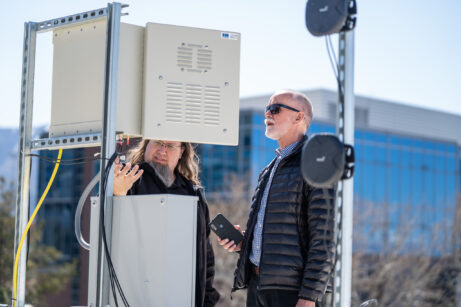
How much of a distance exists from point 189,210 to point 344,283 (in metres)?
0.79

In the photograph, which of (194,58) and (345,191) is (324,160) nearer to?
(345,191)

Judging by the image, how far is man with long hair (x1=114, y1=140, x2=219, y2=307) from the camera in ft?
12.4

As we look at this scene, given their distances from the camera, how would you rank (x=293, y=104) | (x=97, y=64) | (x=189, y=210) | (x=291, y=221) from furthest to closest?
(x=293, y=104) < (x=291, y=221) < (x=97, y=64) < (x=189, y=210)

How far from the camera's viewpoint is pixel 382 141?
38.0m

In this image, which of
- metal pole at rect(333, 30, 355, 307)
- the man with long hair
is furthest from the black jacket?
metal pole at rect(333, 30, 355, 307)

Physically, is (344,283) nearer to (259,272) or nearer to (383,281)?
(259,272)

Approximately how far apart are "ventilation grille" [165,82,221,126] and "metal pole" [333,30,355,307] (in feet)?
2.67

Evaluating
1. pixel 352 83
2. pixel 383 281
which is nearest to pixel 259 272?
pixel 352 83

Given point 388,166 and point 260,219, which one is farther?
point 388,166

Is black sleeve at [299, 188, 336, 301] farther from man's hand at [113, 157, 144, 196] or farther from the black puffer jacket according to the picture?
man's hand at [113, 157, 144, 196]

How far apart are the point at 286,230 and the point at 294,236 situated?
0.05 metres

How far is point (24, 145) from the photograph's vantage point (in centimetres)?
351

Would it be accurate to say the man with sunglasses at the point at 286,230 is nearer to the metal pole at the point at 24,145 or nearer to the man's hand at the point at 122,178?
the man's hand at the point at 122,178

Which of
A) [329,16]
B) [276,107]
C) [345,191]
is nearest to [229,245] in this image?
[276,107]
